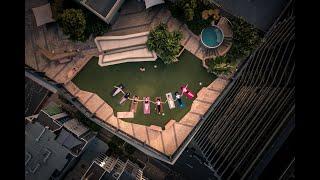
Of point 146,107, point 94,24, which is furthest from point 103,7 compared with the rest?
point 146,107

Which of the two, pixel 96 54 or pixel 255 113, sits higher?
pixel 255 113

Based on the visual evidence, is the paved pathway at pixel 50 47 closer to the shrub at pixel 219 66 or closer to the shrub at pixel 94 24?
the shrub at pixel 94 24

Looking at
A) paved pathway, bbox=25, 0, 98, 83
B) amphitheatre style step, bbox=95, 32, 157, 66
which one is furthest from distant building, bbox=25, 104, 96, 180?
amphitheatre style step, bbox=95, 32, 157, 66

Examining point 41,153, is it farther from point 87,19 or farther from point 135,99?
point 87,19

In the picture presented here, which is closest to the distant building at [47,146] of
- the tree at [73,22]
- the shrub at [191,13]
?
the tree at [73,22]

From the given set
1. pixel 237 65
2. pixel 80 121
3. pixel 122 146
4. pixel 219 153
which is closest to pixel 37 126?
pixel 80 121

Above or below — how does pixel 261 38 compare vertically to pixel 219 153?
above

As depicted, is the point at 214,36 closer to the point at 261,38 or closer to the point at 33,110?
the point at 261,38
